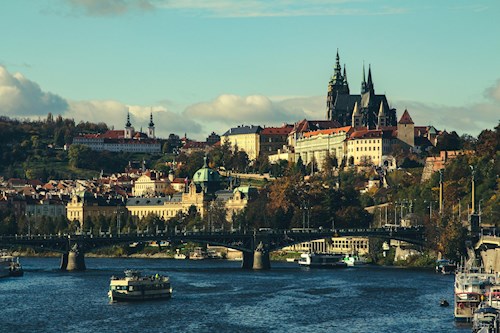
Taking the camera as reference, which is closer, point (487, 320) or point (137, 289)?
point (487, 320)

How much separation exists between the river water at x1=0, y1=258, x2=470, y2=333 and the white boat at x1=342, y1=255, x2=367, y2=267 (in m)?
16.4

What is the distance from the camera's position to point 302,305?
10594 centimetres

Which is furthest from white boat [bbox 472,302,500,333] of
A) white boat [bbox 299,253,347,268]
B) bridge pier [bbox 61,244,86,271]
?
white boat [bbox 299,253,347,268]

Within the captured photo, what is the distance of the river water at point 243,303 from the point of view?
92250 millimetres

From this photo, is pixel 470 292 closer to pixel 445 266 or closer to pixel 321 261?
pixel 445 266

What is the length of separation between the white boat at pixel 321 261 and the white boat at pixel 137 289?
48761 millimetres

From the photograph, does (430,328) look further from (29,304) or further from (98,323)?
(29,304)

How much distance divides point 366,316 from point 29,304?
1038 inches

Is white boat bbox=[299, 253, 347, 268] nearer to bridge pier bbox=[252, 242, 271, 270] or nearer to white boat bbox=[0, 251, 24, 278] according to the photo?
bridge pier bbox=[252, 242, 271, 270]

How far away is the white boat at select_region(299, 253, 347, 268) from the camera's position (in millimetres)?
159500

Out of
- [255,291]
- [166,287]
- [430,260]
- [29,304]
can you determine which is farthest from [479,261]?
[29,304]

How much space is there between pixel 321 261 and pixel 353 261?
6.93 meters

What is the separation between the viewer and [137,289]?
362ft

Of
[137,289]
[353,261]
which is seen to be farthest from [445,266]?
[137,289]
